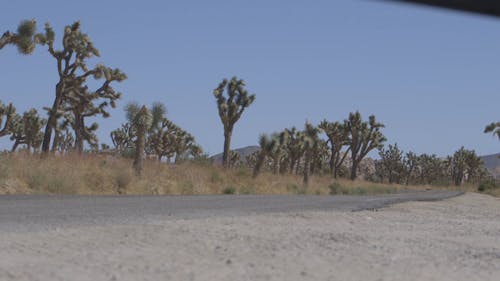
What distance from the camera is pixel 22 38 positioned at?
80.8 feet

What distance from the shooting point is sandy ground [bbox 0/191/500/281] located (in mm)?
5512

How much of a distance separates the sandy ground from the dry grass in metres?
11.4

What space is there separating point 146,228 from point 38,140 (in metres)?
57.0

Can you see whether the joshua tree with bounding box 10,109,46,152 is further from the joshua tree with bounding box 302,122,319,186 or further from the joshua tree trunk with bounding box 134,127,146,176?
the joshua tree trunk with bounding box 134,127,146,176

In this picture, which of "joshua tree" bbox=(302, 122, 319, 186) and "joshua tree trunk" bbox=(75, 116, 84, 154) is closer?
"joshua tree trunk" bbox=(75, 116, 84, 154)

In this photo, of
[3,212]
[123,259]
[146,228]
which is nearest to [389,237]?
[146,228]

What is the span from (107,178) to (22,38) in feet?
20.9

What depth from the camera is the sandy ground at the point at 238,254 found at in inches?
217

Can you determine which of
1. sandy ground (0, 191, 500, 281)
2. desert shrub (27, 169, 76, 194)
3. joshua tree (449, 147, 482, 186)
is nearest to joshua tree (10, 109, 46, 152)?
desert shrub (27, 169, 76, 194)

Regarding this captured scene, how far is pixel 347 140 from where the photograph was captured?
67.6m

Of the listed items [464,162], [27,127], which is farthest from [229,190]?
[464,162]

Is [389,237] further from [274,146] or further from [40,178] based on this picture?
[274,146]

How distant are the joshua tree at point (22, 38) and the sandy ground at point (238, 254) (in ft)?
57.2

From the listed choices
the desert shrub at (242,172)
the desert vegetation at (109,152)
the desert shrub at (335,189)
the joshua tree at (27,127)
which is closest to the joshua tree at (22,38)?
the desert vegetation at (109,152)
